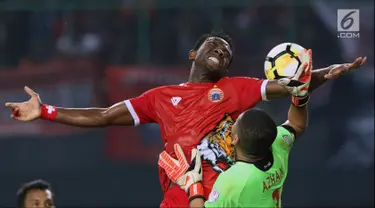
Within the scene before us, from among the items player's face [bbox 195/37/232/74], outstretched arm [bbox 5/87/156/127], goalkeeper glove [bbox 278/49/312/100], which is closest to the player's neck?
goalkeeper glove [bbox 278/49/312/100]

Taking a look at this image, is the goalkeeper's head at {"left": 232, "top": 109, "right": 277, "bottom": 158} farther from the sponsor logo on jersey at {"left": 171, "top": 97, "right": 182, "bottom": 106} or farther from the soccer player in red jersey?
the sponsor logo on jersey at {"left": 171, "top": 97, "right": 182, "bottom": 106}

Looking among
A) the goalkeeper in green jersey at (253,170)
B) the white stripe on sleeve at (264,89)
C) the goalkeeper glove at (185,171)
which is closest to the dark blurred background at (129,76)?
the white stripe on sleeve at (264,89)

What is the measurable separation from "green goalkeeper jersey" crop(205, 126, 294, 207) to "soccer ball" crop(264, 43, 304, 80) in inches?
33.8

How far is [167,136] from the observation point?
17.2 ft

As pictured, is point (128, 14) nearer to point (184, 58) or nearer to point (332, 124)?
point (184, 58)

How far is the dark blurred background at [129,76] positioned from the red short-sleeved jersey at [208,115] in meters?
3.55

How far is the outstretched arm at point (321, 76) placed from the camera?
472 cm

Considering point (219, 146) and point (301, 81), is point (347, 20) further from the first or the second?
point (301, 81)

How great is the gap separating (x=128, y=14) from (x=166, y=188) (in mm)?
3916

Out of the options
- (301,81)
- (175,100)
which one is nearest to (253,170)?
(301,81)

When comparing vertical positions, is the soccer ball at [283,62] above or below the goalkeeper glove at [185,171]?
above

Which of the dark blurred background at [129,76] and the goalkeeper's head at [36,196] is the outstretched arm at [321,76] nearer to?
the goalkeeper's head at [36,196]

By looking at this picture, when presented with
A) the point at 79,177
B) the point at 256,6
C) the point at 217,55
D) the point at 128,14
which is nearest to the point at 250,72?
the point at 256,6

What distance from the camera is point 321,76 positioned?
486 cm
